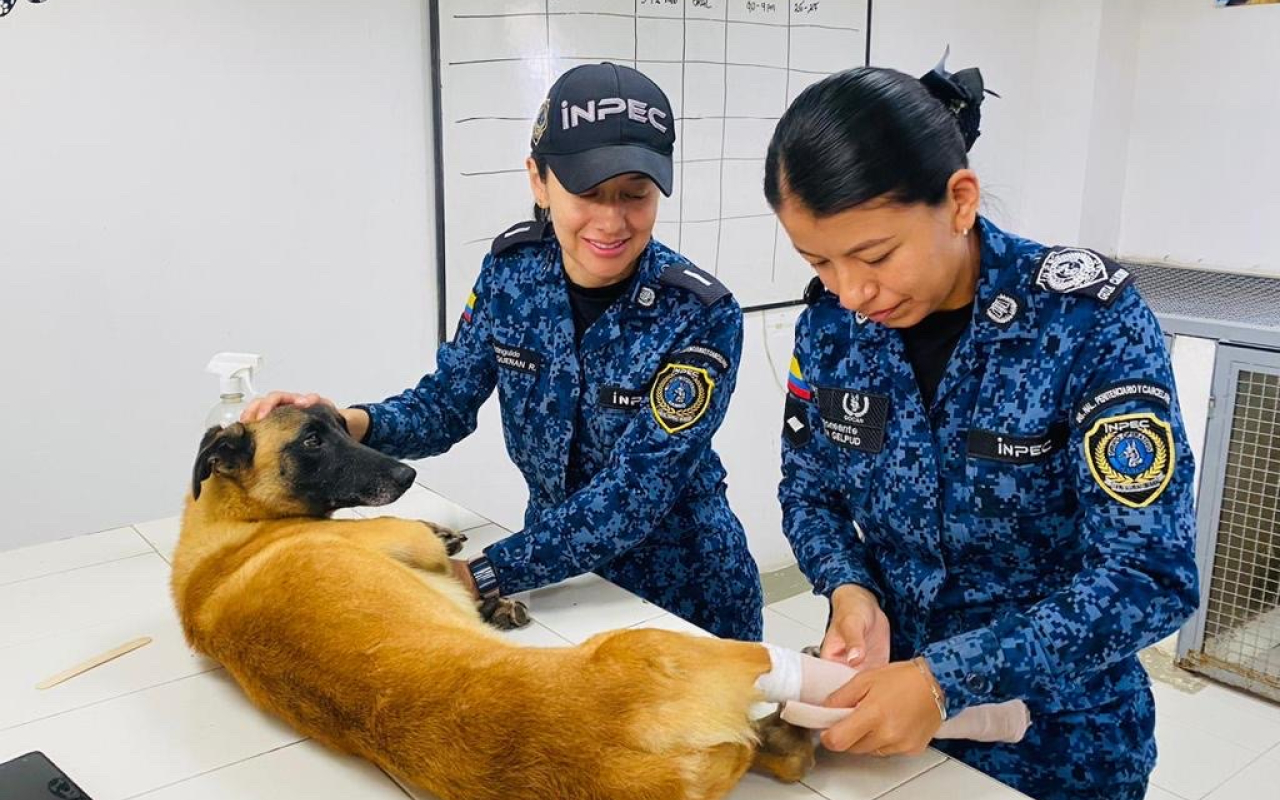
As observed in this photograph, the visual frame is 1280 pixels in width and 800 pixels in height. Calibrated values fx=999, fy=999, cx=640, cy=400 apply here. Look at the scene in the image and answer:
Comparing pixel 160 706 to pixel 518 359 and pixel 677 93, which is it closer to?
pixel 518 359

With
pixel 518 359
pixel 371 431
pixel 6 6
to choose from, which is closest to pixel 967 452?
pixel 518 359

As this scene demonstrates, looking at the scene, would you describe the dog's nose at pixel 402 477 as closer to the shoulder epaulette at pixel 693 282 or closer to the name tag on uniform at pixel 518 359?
the name tag on uniform at pixel 518 359

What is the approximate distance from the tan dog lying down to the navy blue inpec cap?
60 cm

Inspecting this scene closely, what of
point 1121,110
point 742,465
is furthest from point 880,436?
point 1121,110

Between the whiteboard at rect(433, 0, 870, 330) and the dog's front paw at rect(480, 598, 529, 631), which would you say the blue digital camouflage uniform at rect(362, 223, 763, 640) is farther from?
the whiteboard at rect(433, 0, 870, 330)

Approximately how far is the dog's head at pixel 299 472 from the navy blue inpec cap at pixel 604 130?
0.55 metres

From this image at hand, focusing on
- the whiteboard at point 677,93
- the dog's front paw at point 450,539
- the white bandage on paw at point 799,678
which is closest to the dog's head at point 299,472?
the dog's front paw at point 450,539

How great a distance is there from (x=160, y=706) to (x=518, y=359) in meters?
0.76

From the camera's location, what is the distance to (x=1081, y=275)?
1174 millimetres

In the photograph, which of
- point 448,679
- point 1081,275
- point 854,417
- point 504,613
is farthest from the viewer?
point 504,613

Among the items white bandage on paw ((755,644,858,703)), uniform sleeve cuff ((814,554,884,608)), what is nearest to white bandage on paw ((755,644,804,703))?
white bandage on paw ((755,644,858,703))

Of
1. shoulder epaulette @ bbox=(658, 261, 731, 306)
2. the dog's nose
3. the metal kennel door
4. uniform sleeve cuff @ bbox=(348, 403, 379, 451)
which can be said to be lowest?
the metal kennel door

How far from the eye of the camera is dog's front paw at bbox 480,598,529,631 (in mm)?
1430

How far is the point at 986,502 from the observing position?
1.22 meters
